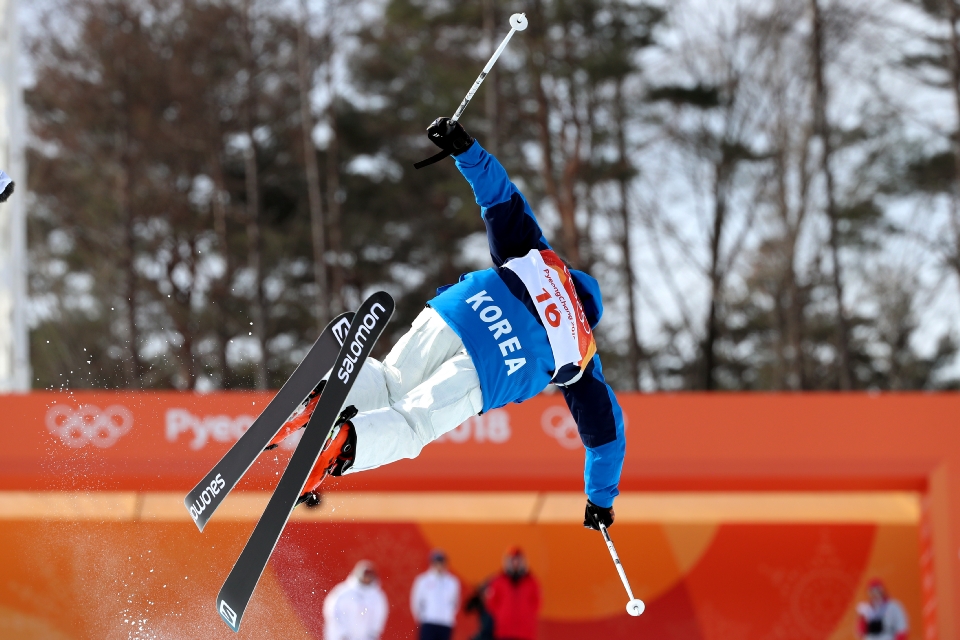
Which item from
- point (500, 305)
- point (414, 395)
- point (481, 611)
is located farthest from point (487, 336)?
point (481, 611)

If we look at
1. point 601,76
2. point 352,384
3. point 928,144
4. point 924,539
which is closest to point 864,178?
point 928,144

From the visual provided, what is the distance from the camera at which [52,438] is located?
8.52 m

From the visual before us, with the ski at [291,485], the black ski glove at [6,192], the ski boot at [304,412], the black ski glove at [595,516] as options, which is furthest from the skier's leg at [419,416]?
the black ski glove at [6,192]

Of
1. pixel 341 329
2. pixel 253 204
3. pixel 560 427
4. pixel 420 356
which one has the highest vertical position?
pixel 253 204

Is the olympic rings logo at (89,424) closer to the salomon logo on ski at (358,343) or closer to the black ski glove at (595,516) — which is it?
the black ski glove at (595,516)

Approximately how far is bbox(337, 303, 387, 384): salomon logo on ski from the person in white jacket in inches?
189

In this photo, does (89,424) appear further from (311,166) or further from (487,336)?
(311,166)

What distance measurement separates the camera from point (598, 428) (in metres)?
4.40

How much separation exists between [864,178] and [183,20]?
11.8 metres

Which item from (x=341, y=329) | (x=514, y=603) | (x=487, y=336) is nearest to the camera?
(x=341, y=329)

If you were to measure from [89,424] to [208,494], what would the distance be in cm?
486

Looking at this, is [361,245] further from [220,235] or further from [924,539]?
[924,539]

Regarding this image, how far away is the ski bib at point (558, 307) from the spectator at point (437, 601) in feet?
17.0

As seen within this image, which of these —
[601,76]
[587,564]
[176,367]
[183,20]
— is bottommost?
[587,564]
